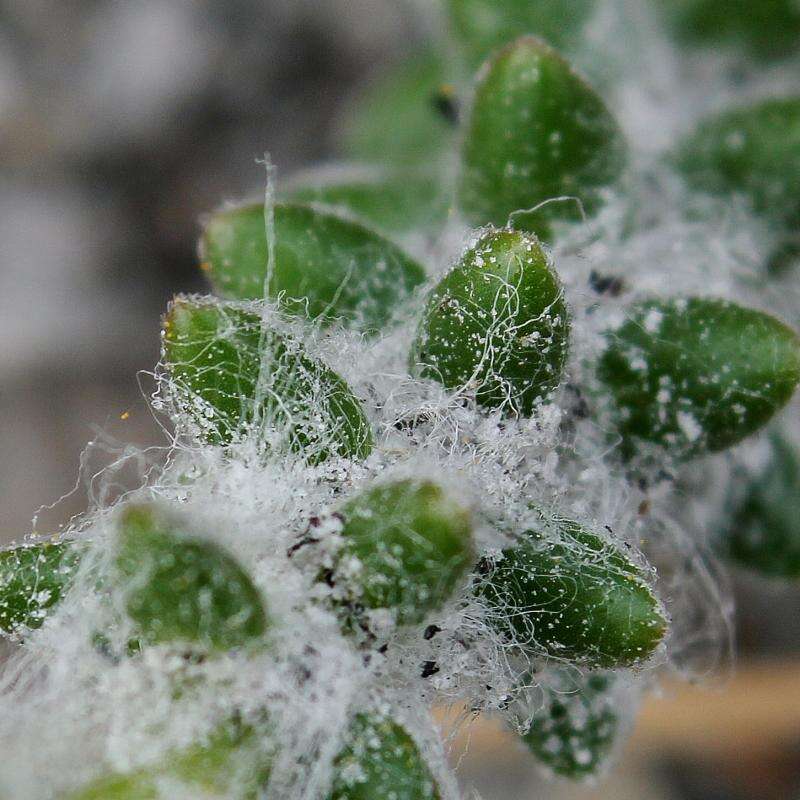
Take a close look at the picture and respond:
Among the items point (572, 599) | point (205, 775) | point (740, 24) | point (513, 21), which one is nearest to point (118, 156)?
point (513, 21)

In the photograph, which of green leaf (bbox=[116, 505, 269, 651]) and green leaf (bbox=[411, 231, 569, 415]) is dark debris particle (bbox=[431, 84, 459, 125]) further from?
green leaf (bbox=[116, 505, 269, 651])

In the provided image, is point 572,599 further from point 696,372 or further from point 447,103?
point 447,103

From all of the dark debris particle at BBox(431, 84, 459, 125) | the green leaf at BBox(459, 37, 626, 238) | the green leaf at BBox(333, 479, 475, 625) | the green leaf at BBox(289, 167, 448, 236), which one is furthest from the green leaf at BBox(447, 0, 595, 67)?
the green leaf at BBox(333, 479, 475, 625)

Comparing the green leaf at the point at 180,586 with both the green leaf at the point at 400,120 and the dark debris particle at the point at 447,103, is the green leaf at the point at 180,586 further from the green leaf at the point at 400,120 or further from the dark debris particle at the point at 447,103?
the green leaf at the point at 400,120

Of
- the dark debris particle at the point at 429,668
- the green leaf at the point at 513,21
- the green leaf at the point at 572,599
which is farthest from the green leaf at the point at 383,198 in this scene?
the dark debris particle at the point at 429,668

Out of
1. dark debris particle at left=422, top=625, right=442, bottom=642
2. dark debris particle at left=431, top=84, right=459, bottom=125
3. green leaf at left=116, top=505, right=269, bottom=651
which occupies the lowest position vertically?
dark debris particle at left=422, top=625, right=442, bottom=642

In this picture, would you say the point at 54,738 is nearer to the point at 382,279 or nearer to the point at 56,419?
the point at 382,279
